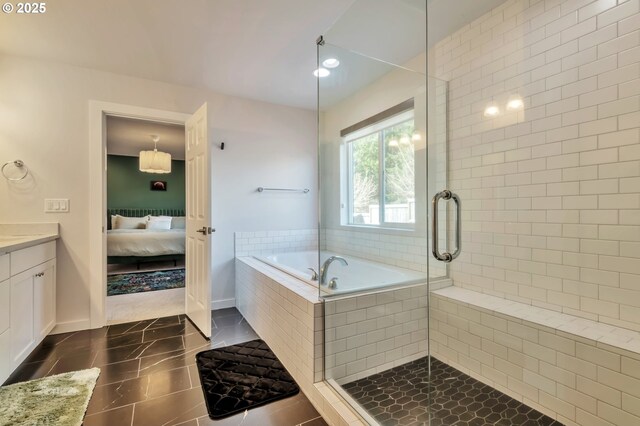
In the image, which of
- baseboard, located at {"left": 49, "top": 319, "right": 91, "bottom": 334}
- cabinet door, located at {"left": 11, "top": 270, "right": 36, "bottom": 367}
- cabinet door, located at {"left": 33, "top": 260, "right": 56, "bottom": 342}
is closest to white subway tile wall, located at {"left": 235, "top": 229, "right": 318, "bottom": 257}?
baseboard, located at {"left": 49, "top": 319, "right": 91, "bottom": 334}

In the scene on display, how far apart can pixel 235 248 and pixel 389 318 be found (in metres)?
2.02

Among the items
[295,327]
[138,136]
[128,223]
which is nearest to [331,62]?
[295,327]

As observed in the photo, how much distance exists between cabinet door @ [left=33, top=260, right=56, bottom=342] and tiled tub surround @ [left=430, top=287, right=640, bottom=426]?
9.49ft

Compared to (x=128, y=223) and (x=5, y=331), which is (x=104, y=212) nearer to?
(x=5, y=331)

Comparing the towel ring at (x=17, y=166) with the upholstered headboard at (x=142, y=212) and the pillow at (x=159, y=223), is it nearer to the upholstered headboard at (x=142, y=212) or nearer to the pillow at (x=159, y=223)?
the pillow at (x=159, y=223)

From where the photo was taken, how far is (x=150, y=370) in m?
1.99

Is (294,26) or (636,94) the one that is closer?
(636,94)

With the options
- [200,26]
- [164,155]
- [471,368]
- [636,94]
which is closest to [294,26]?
[200,26]

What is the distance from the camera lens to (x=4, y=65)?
8.05 ft

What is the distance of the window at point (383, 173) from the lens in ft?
8.29

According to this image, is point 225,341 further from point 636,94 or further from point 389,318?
point 636,94

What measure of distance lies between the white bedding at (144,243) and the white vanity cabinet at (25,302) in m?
2.99

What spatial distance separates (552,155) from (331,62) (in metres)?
1.78

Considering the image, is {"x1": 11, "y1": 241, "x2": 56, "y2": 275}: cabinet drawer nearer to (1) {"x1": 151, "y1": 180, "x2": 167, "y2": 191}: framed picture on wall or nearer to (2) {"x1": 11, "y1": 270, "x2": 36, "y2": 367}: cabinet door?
(2) {"x1": 11, "y1": 270, "x2": 36, "y2": 367}: cabinet door
